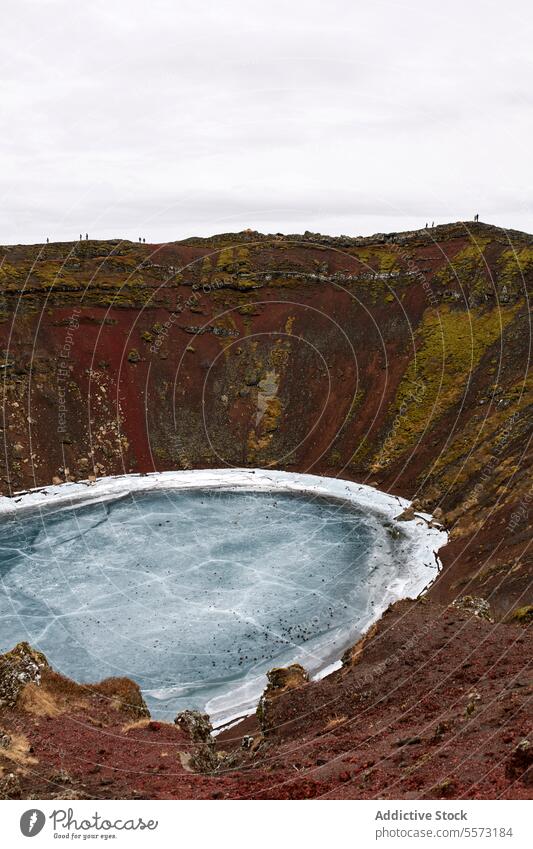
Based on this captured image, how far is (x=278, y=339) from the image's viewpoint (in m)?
92.6

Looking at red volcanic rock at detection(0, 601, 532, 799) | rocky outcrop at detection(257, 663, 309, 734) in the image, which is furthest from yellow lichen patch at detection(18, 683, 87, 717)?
rocky outcrop at detection(257, 663, 309, 734)

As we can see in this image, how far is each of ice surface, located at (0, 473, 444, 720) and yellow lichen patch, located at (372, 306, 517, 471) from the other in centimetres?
1151

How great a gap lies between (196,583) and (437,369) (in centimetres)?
4071

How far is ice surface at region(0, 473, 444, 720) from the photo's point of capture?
40406mm

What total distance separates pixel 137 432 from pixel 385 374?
29684mm

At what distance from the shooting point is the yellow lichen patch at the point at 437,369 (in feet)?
245

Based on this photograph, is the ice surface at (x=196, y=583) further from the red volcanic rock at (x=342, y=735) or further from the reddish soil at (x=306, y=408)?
the red volcanic rock at (x=342, y=735)

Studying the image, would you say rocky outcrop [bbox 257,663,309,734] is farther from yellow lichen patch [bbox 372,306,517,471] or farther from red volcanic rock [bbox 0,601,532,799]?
yellow lichen patch [bbox 372,306,517,471]

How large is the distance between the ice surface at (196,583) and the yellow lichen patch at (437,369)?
11507 mm

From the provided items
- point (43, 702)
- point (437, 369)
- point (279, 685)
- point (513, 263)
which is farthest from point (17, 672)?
point (513, 263)

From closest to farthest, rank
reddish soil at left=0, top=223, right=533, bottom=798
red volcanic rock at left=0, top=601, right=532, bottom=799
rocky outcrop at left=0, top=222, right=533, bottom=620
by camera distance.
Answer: red volcanic rock at left=0, top=601, right=532, bottom=799 < reddish soil at left=0, top=223, right=533, bottom=798 < rocky outcrop at left=0, top=222, right=533, bottom=620

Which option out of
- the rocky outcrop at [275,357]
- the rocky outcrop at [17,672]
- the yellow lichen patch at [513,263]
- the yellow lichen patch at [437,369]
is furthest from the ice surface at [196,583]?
the yellow lichen patch at [513,263]

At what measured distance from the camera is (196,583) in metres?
51.9
